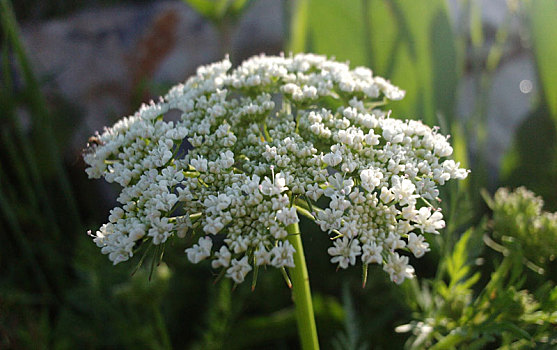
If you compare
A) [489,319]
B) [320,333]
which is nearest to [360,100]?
[489,319]

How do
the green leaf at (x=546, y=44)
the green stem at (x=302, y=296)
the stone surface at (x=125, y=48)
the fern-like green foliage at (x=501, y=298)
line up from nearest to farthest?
the green stem at (x=302, y=296) → the fern-like green foliage at (x=501, y=298) → the green leaf at (x=546, y=44) → the stone surface at (x=125, y=48)

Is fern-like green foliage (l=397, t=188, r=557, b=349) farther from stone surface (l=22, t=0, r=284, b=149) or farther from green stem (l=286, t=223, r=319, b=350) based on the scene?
stone surface (l=22, t=0, r=284, b=149)

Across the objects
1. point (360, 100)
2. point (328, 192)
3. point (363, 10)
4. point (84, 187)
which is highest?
point (363, 10)

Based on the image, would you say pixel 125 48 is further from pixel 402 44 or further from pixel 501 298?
pixel 501 298

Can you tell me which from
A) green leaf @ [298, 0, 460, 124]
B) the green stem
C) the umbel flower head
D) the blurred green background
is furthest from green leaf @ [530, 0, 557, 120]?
the green stem

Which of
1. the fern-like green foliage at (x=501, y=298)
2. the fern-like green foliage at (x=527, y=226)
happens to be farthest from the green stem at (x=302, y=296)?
the fern-like green foliage at (x=527, y=226)

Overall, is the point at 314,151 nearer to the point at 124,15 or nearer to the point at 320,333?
the point at 320,333

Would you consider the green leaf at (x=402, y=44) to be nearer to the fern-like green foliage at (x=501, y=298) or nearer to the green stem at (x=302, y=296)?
the fern-like green foliage at (x=501, y=298)
